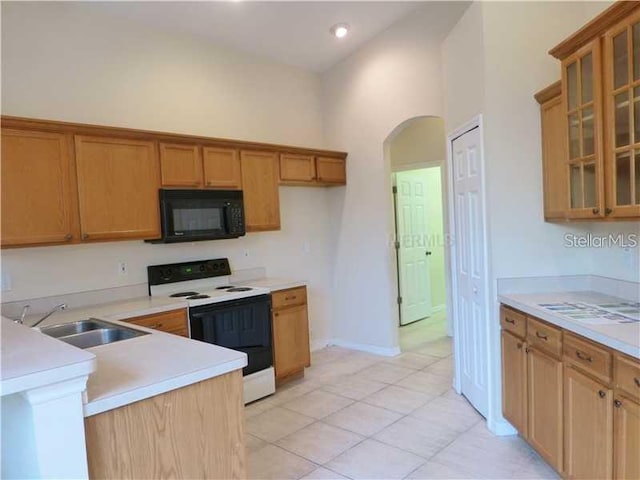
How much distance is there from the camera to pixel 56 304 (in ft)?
10.2

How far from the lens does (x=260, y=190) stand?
162 inches

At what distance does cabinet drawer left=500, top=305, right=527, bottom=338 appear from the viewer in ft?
8.55

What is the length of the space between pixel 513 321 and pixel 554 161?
1.02m

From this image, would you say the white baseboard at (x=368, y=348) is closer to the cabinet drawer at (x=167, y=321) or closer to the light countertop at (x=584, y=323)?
the light countertop at (x=584, y=323)

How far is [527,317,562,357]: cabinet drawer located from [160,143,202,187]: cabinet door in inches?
103

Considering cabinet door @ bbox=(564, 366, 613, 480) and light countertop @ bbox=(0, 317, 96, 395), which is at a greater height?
light countertop @ bbox=(0, 317, 96, 395)

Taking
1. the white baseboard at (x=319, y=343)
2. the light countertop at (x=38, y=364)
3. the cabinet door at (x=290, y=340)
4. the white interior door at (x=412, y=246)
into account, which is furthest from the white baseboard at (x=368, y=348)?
the light countertop at (x=38, y=364)

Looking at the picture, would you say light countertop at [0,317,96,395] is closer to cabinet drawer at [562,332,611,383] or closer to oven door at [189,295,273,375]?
oven door at [189,295,273,375]

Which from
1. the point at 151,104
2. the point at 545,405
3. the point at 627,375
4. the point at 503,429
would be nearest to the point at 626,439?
the point at 627,375

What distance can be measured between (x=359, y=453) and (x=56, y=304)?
2.29 meters

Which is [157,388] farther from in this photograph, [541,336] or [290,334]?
[290,334]

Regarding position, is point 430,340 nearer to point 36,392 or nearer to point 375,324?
point 375,324

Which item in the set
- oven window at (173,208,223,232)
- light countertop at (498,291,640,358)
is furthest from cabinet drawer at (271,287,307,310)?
light countertop at (498,291,640,358)

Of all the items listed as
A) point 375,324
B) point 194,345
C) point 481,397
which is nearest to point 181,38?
point 194,345
